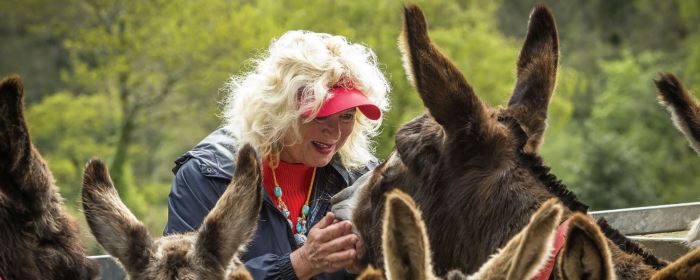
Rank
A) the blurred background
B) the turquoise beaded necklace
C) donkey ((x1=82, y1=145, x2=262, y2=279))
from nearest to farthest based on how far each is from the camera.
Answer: donkey ((x1=82, y1=145, x2=262, y2=279))
the turquoise beaded necklace
the blurred background

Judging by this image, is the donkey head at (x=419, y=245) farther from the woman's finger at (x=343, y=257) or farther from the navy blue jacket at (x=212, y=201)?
the navy blue jacket at (x=212, y=201)

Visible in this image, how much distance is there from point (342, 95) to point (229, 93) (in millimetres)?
1118

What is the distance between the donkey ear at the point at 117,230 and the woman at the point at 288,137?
133 cm

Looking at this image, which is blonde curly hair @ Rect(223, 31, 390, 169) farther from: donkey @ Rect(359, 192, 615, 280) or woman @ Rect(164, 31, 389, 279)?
donkey @ Rect(359, 192, 615, 280)

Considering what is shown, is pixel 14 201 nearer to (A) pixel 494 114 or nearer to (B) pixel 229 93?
(A) pixel 494 114

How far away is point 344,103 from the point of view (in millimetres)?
4496

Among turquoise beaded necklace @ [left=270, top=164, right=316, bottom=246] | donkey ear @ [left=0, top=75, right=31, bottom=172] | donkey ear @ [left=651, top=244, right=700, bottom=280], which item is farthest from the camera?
turquoise beaded necklace @ [left=270, top=164, right=316, bottom=246]

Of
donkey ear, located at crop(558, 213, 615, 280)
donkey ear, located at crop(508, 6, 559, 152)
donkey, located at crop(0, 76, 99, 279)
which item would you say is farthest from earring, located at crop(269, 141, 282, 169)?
donkey ear, located at crop(558, 213, 615, 280)

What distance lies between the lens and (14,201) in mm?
3234

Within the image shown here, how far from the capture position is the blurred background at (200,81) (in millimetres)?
32812

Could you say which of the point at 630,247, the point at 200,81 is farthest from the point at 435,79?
the point at 200,81

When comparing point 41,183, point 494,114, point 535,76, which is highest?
point 535,76

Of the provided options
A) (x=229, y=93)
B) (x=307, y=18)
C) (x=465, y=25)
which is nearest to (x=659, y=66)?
(x=465, y=25)

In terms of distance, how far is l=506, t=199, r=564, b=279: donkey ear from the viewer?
2.49 metres
